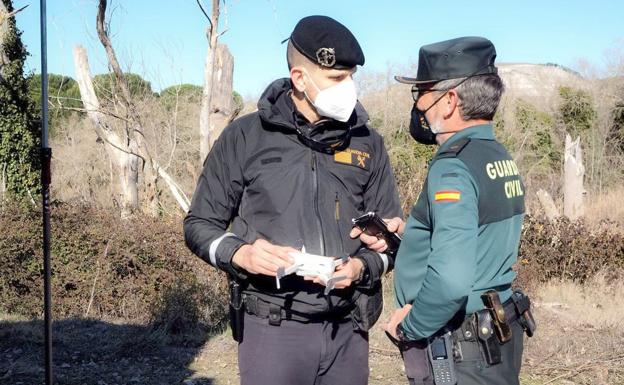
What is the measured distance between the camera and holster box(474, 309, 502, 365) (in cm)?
255

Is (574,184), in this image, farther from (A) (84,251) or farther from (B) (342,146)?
(B) (342,146)

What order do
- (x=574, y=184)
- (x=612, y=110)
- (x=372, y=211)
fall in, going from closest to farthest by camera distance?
(x=372, y=211) < (x=574, y=184) < (x=612, y=110)

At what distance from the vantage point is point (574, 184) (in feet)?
43.3

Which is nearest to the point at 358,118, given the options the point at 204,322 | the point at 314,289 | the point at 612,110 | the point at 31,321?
the point at 314,289

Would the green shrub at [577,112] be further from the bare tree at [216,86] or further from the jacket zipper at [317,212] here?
the jacket zipper at [317,212]

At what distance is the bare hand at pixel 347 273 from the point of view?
8.24 ft

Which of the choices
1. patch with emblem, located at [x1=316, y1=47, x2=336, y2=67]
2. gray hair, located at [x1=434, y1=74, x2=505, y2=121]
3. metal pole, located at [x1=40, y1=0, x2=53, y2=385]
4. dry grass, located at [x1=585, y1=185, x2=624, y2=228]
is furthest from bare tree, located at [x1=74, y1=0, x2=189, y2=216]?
gray hair, located at [x1=434, y1=74, x2=505, y2=121]

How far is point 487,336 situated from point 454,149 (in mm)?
695

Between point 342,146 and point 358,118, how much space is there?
0.55 ft

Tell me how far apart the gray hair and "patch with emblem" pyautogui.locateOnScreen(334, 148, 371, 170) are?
421 mm

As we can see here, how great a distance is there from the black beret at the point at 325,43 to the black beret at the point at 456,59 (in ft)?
0.92

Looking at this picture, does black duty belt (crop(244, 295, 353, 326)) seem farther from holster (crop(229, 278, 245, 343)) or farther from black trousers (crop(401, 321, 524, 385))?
black trousers (crop(401, 321, 524, 385))

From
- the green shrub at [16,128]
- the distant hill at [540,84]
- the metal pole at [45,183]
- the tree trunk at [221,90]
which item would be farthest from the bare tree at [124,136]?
the distant hill at [540,84]

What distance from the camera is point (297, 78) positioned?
281cm
